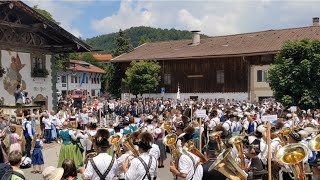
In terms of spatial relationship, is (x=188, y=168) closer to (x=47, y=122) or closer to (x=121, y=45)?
(x=47, y=122)

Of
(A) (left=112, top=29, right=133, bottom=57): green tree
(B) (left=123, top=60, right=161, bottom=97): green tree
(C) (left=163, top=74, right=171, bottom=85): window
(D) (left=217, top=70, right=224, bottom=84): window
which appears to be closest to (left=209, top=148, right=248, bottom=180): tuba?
(B) (left=123, top=60, right=161, bottom=97): green tree

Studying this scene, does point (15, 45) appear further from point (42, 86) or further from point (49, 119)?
point (49, 119)

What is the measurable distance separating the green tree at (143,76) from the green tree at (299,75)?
20315mm

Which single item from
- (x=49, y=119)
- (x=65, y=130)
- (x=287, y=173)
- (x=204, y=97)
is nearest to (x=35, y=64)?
(x=49, y=119)

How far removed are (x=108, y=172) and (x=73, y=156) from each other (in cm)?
569

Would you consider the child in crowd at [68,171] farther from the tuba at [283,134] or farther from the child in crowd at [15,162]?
the tuba at [283,134]

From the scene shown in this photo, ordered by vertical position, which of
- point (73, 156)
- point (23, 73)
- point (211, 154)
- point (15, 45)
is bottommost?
point (73, 156)

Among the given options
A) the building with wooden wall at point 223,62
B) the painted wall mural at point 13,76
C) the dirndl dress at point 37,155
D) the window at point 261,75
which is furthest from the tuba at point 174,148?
the window at point 261,75

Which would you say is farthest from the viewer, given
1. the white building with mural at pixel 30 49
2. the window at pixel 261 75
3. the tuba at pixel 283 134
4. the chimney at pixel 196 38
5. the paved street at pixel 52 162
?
the chimney at pixel 196 38

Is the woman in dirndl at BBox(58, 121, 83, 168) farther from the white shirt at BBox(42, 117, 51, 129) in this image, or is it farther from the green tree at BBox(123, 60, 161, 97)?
the green tree at BBox(123, 60, 161, 97)

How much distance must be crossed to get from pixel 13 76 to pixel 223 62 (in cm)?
2756

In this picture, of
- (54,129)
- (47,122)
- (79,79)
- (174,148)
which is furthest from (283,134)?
(79,79)

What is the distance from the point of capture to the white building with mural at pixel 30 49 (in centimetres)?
2234

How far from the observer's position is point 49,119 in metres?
21.0
